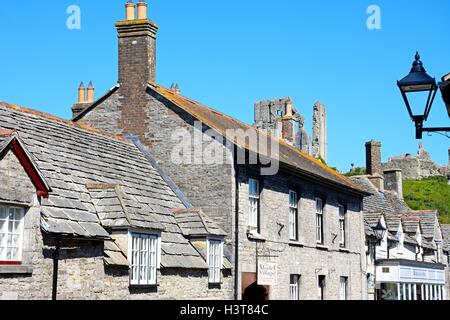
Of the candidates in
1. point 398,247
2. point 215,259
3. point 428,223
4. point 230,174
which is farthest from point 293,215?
point 428,223

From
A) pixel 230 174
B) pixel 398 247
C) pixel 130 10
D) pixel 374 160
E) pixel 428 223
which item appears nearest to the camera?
pixel 230 174

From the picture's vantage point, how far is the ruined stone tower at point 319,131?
11175cm

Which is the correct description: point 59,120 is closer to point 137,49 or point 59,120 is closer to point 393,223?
point 137,49

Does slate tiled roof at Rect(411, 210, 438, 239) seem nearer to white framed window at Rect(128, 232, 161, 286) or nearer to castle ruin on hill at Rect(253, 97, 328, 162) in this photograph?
white framed window at Rect(128, 232, 161, 286)

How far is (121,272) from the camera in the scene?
17250 mm

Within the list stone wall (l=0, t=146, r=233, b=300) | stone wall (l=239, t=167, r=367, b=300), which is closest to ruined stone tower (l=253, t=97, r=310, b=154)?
stone wall (l=239, t=167, r=367, b=300)

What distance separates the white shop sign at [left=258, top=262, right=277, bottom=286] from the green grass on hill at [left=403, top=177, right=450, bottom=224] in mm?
57021

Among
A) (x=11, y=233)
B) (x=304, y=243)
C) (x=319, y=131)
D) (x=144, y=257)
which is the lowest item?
(x=144, y=257)

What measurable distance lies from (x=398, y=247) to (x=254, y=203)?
17.9 metres

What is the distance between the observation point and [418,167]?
10031cm

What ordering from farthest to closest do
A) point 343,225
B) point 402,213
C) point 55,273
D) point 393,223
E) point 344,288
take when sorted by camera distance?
point 402,213, point 393,223, point 343,225, point 344,288, point 55,273

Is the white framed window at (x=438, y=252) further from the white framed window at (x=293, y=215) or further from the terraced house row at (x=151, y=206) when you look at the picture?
the white framed window at (x=293, y=215)
